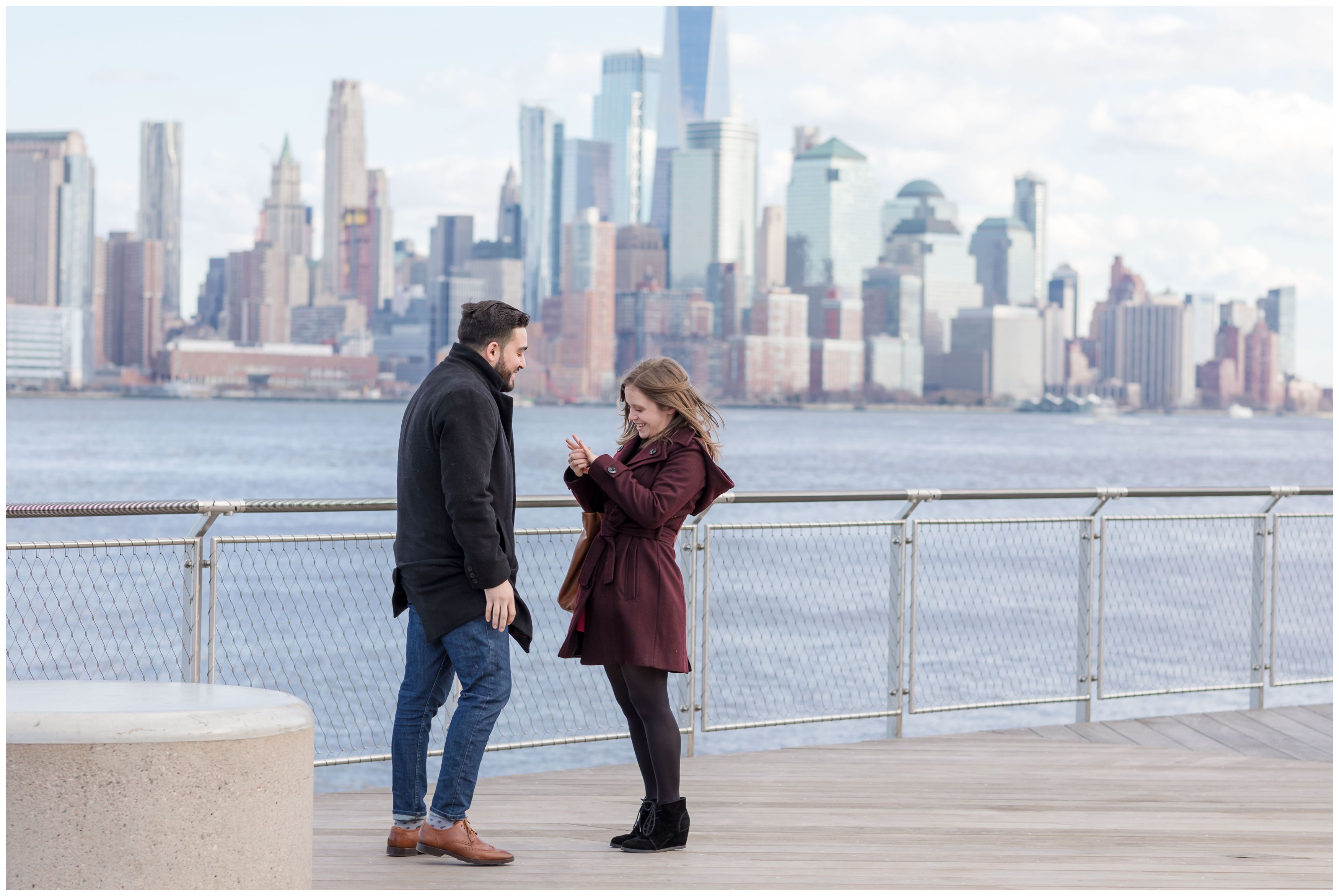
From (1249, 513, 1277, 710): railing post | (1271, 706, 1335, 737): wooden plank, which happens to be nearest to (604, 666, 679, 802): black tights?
(1271, 706, 1335, 737): wooden plank

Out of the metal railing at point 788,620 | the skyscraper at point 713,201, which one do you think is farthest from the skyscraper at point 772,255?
the metal railing at point 788,620

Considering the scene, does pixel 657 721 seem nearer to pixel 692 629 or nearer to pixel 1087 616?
pixel 692 629

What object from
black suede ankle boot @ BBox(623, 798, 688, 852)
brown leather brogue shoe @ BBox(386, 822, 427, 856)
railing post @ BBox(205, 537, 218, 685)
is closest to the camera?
brown leather brogue shoe @ BBox(386, 822, 427, 856)

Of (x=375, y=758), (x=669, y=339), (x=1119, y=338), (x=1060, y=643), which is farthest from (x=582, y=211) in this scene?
(x=375, y=758)

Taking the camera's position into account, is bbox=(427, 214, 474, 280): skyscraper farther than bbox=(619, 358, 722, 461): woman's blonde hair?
Yes

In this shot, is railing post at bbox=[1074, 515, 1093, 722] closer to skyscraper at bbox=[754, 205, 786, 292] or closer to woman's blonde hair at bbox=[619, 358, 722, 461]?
woman's blonde hair at bbox=[619, 358, 722, 461]

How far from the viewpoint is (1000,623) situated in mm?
19656

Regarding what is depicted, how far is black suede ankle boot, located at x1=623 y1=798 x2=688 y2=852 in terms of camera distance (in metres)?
4.35

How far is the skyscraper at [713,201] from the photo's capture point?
463ft

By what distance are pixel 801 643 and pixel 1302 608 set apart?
603 cm

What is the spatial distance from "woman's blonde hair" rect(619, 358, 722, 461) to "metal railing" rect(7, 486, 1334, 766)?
84 centimetres

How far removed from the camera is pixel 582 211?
144250 millimetres

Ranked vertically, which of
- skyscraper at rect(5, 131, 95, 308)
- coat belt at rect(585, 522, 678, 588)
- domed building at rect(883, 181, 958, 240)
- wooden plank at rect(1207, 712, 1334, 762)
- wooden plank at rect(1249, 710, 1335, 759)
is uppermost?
domed building at rect(883, 181, 958, 240)

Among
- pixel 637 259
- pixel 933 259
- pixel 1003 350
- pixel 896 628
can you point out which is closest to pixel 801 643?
pixel 896 628
